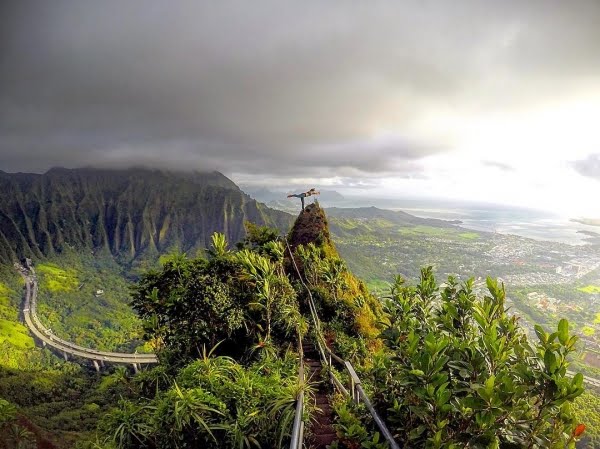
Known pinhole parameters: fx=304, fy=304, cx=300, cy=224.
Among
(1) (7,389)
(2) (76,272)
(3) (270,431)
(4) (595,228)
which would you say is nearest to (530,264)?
(4) (595,228)

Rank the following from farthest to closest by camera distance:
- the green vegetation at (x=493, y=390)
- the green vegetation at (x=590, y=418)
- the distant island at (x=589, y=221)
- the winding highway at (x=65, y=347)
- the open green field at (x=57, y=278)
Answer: the open green field at (x=57, y=278)
the distant island at (x=589, y=221)
the winding highway at (x=65, y=347)
the green vegetation at (x=590, y=418)
the green vegetation at (x=493, y=390)

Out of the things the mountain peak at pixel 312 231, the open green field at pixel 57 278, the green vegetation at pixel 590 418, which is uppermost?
the mountain peak at pixel 312 231

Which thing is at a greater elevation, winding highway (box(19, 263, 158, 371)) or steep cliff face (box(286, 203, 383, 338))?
steep cliff face (box(286, 203, 383, 338))

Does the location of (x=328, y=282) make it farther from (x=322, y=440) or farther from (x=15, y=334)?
(x=15, y=334)

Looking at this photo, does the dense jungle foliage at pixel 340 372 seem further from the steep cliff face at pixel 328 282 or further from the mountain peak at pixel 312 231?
the mountain peak at pixel 312 231

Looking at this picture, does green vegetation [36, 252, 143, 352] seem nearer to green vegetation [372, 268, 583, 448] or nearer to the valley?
the valley

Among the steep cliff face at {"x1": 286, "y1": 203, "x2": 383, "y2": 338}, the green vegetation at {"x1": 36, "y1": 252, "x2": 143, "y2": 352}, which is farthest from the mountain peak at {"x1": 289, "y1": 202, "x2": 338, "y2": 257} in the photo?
the green vegetation at {"x1": 36, "y1": 252, "x2": 143, "y2": 352}

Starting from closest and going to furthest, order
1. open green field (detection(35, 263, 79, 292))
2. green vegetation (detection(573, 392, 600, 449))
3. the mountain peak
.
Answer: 1. the mountain peak
2. green vegetation (detection(573, 392, 600, 449))
3. open green field (detection(35, 263, 79, 292))

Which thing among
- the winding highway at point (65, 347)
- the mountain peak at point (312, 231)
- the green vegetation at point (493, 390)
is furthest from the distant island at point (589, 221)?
Answer: the green vegetation at point (493, 390)
